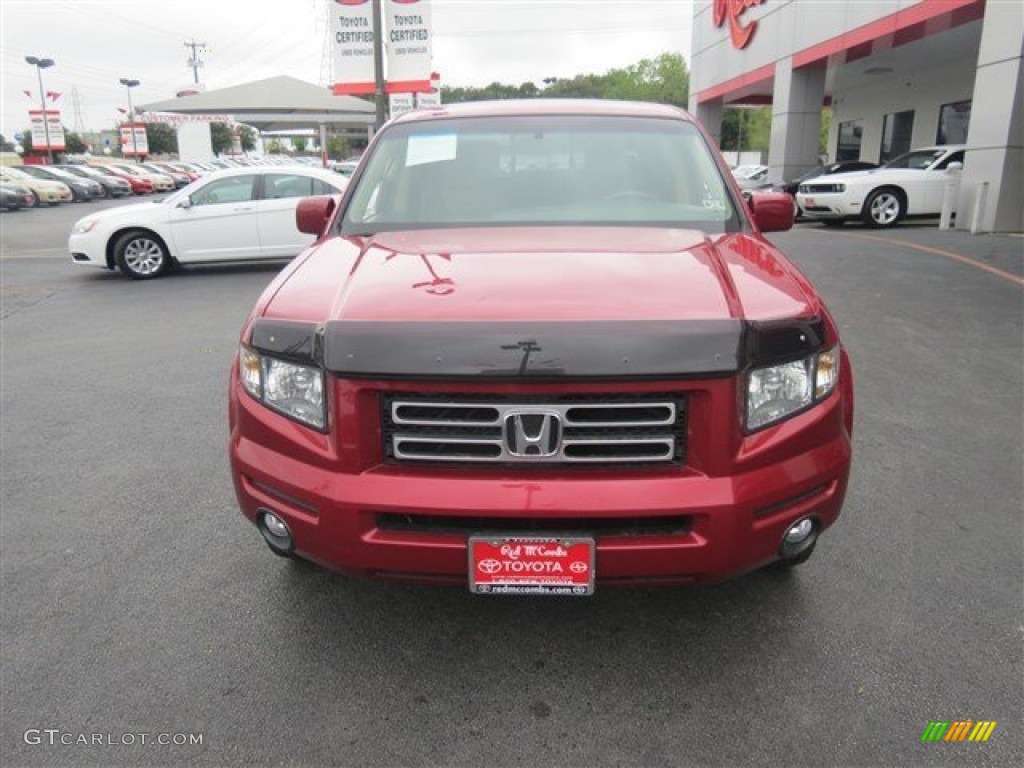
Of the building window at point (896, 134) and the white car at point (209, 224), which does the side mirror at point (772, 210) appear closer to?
the white car at point (209, 224)

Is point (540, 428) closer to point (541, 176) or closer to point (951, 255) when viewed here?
point (541, 176)

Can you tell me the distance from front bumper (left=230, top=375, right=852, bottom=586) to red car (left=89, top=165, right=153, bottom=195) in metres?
40.9

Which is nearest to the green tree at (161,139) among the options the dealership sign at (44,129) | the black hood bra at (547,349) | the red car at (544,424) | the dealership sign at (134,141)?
the dealership sign at (134,141)

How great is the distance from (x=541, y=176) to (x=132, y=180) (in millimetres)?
40603

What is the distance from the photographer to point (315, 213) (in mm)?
3836

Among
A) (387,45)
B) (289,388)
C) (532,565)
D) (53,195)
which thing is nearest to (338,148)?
(53,195)

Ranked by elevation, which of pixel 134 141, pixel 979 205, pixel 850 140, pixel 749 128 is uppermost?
pixel 749 128

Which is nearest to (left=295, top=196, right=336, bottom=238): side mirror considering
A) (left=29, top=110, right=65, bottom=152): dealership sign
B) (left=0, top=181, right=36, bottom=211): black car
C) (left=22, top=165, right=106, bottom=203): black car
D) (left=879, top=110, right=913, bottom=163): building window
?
(left=879, top=110, right=913, bottom=163): building window

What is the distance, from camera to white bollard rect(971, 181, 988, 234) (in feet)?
45.1

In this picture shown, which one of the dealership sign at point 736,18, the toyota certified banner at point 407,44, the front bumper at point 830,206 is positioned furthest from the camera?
the dealership sign at point 736,18

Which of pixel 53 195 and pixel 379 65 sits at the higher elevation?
pixel 379 65

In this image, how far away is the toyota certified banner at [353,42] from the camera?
2172 cm

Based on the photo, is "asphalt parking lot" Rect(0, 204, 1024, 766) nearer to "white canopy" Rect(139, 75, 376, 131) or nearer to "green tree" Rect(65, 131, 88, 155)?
"white canopy" Rect(139, 75, 376, 131)

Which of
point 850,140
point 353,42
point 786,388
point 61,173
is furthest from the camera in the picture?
point 61,173
